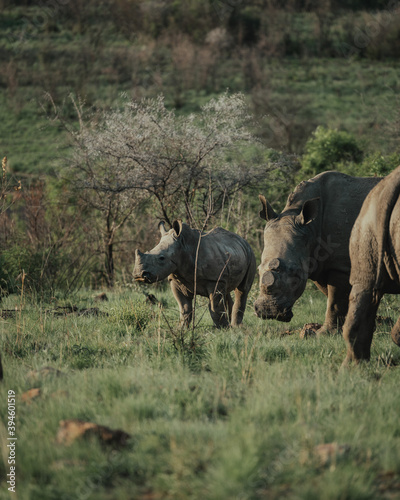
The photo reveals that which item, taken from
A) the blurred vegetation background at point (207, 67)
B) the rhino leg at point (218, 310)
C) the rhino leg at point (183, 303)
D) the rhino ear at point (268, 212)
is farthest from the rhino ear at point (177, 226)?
the blurred vegetation background at point (207, 67)

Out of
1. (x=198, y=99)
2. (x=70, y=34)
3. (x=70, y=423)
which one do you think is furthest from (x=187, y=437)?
(x=70, y=34)

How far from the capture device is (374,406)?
13.7ft

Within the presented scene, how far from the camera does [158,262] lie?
6.97 m

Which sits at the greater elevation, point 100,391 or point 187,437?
point 187,437

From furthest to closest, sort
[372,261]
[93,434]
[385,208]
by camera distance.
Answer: [372,261]
[385,208]
[93,434]

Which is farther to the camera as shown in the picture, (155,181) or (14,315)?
(155,181)

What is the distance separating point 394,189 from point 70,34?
46958 millimetres

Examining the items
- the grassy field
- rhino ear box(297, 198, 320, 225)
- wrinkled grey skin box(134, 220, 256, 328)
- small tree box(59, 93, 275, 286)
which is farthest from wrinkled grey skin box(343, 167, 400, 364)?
small tree box(59, 93, 275, 286)

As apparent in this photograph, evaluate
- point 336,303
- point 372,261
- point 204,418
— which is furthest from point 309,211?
point 204,418

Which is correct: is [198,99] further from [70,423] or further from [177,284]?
[70,423]

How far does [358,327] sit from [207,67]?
39551 millimetres

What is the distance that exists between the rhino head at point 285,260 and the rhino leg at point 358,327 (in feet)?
3.33

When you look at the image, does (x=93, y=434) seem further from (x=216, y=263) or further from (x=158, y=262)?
(x=216, y=263)

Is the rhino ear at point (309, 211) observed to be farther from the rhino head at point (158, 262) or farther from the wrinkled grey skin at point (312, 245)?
the rhino head at point (158, 262)
